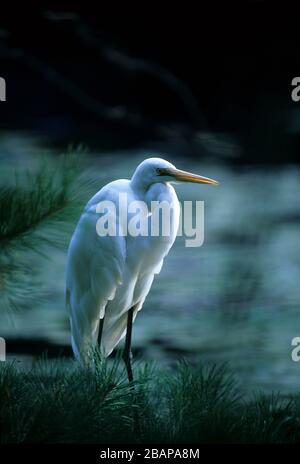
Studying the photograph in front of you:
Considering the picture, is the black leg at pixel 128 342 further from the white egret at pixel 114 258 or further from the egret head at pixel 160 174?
the egret head at pixel 160 174

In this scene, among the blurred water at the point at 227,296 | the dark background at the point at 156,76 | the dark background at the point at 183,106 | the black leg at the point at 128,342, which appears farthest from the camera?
the dark background at the point at 156,76

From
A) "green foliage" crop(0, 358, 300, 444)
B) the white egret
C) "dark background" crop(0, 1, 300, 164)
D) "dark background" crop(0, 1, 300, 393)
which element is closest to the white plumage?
the white egret

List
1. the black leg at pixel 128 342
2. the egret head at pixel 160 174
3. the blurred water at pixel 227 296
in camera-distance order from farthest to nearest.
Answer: the blurred water at pixel 227 296 → the black leg at pixel 128 342 → the egret head at pixel 160 174

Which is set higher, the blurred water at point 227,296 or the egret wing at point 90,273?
the blurred water at point 227,296

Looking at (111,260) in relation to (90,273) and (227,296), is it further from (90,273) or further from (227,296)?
(227,296)

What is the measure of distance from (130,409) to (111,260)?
1.26ft

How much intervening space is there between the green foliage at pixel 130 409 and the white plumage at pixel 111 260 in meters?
0.22

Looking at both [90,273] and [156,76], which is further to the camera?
[156,76]

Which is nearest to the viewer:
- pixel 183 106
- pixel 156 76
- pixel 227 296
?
pixel 227 296

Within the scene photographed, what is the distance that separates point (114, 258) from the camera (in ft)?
7.18

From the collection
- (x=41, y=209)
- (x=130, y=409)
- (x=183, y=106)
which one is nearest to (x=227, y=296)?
(x=183, y=106)

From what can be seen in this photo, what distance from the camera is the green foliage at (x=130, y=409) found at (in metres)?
1.80

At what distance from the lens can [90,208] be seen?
2.14m

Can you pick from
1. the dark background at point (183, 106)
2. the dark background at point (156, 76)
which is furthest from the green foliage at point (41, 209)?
the dark background at point (156, 76)
